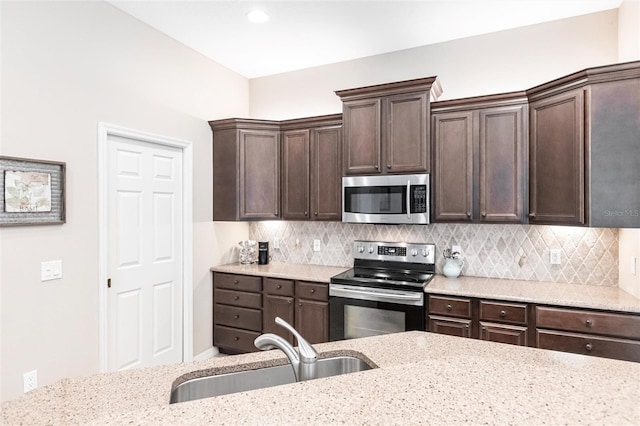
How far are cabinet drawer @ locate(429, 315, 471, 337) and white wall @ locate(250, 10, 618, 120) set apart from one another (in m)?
2.02

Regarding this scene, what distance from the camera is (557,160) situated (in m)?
2.62

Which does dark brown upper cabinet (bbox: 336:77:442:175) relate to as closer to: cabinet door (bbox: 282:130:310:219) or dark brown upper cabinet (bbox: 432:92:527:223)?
dark brown upper cabinet (bbox: 432:92:527:223)

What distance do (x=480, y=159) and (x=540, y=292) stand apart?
111 centimetres

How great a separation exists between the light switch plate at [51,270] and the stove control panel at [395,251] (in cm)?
247

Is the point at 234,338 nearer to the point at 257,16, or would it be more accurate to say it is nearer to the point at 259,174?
the point at 259,174

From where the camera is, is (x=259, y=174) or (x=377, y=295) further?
(x=259, y=174)

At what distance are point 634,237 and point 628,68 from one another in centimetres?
113

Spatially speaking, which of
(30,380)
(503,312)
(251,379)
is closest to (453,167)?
(503,312)

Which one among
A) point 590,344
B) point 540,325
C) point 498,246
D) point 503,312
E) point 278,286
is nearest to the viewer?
point 590,344

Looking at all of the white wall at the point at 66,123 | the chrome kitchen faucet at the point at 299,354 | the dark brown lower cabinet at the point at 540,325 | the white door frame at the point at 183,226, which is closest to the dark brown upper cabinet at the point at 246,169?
the white door frame at the point at 183,226

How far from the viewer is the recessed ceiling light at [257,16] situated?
2.88 m

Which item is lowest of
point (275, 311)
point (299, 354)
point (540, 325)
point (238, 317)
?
point (238, 317)

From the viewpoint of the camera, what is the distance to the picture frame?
2.13 metres

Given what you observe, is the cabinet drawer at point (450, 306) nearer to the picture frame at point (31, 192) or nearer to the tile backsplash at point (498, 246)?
the tile backsplash at point (498, 246)
